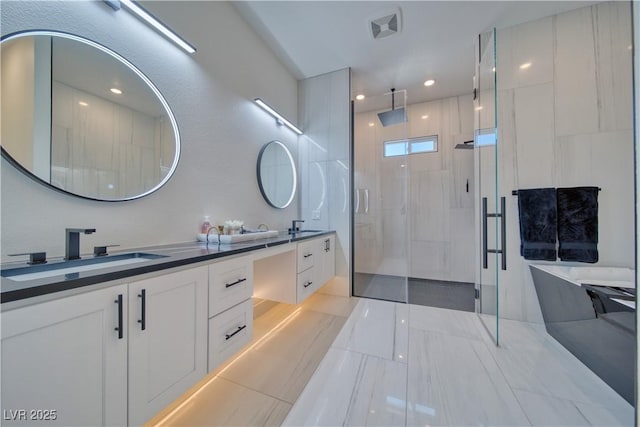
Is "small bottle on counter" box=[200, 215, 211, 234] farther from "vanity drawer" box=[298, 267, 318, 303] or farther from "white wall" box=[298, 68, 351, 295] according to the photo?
"white wall" box=[298, 68, 351, 295]

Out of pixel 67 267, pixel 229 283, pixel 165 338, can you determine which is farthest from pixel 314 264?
pixel 67 267

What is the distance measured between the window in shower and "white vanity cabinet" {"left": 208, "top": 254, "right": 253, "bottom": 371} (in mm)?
2638

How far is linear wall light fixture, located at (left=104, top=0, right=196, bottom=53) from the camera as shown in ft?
4.05

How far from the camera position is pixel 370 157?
131 inches

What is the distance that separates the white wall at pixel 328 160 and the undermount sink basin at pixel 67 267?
6.82 feet

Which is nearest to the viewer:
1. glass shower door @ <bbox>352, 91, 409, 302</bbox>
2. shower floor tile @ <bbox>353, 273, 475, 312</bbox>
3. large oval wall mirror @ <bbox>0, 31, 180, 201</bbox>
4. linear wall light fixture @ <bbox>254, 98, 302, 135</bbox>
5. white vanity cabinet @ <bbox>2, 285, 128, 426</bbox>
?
white vanity cabinet @ <bbox>2, 285, 128, 426</bbox>

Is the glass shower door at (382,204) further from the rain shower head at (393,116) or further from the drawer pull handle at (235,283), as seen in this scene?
the drawer pull handle at (235,283)

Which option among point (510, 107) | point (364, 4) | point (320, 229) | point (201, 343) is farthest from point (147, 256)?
point (510, 107)

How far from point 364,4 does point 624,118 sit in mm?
2272

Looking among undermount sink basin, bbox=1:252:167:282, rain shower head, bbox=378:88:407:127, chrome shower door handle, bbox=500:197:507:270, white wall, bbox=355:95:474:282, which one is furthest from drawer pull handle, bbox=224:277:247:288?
rain shower head, bbox=378:88:407:127

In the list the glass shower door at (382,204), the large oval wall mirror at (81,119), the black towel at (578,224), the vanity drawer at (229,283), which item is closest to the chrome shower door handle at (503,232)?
the black towel at (578,224)

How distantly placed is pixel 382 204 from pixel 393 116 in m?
1.33

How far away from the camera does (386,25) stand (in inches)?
85.4

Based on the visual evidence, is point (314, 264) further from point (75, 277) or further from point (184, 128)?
point (75, 277)
